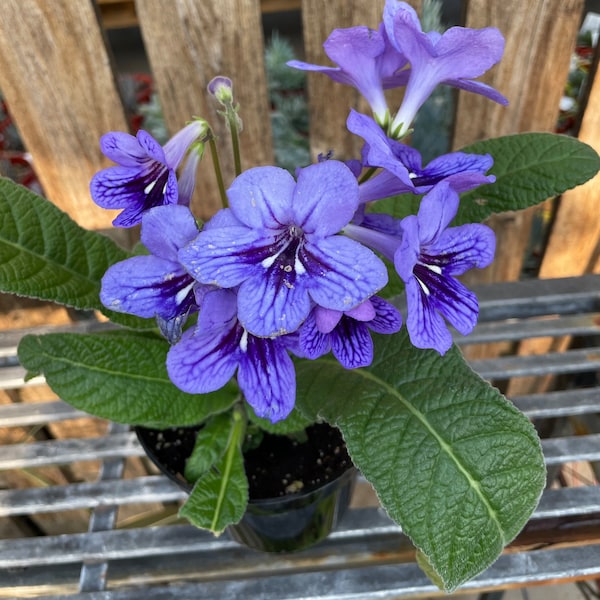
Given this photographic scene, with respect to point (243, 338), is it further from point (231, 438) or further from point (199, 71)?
point (199, 71)

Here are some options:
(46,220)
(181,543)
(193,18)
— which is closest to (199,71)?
(193,18)

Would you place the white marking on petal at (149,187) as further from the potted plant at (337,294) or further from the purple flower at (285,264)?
the purple flower at (285,264)

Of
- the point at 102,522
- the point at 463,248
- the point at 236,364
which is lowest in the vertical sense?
the point at 102,522

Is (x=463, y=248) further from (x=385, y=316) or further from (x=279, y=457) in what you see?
(x=279, y=457)

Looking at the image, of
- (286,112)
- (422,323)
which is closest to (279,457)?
(422,323)

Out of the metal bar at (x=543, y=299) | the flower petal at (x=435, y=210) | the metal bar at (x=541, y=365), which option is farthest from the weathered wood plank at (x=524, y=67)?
the flower petal at (x=435, y=210)

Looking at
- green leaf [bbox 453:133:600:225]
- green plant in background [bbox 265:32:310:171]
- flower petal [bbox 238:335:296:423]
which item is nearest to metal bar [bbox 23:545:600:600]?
flower petal [bbox 238:335:296:423]

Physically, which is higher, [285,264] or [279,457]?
[285,264]
